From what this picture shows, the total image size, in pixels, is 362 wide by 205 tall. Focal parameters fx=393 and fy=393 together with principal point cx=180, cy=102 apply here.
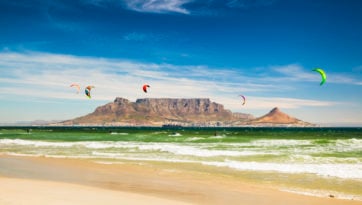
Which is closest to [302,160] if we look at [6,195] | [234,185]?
[234,185]

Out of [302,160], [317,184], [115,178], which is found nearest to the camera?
[317,184]

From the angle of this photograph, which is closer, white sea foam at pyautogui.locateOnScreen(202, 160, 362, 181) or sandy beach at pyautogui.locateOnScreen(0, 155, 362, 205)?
sandy beach at pyautogui.locateOnScreen(0, 155, 362, 205)

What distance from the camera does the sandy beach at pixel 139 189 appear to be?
8.66 metres

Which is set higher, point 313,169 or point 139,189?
point 313,169

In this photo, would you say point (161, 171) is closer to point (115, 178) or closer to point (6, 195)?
point (115, 178)

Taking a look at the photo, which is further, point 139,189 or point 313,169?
point 313,169

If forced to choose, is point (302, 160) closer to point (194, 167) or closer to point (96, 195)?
point (194, 167)

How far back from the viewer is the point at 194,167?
55.3 feet

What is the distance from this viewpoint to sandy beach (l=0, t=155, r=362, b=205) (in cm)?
866

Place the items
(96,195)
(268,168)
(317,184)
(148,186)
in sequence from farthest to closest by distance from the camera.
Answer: (268,168) → (317,184) → (148,186) → (96,195)

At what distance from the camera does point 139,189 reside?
35.4 feet

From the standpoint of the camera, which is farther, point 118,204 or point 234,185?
point 234,185

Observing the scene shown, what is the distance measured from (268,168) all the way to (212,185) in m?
5.31

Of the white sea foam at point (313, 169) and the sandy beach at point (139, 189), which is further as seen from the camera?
the white sea foam at point (313, 169)
